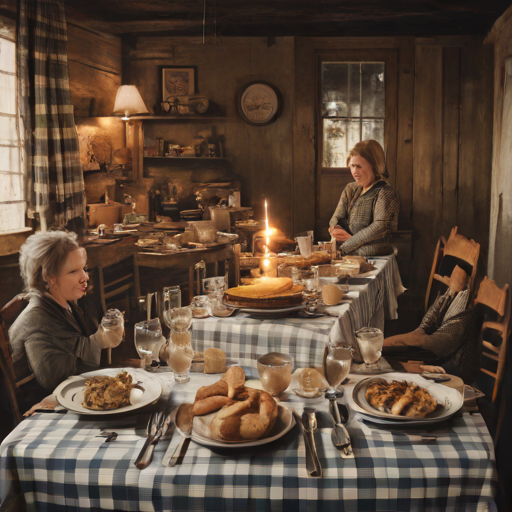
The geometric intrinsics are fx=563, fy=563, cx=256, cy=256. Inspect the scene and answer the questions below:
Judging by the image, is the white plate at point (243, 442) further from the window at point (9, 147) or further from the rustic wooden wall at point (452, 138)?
the rustic wooden wall at point (452, 138)

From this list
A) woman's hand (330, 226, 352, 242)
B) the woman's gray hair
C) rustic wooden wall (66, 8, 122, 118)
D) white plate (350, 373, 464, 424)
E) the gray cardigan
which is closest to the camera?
white plate (350, 373, 464, 424)

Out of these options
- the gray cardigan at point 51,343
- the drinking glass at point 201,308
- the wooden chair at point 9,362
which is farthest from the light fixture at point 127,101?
the drinking glass at point 201,308

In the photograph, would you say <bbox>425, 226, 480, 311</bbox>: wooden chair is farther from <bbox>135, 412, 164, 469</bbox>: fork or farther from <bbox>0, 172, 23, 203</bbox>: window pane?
<bbox>0, 172, 23, 203</bbox>: window pane

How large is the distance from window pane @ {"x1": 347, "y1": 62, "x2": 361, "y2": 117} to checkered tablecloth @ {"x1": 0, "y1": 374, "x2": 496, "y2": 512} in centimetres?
471

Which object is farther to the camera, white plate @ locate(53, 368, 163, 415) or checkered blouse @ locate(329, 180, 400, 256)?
checkered blouse @ locate(329, 180, 400, 256)

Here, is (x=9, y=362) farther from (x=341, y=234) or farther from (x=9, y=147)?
(x=341, y=234)

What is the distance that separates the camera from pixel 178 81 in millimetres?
5641

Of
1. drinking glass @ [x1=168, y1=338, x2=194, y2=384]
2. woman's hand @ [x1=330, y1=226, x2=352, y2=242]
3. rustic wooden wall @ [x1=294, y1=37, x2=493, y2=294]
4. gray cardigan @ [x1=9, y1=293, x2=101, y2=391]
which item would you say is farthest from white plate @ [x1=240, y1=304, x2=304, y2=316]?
rustic wooden wall @ [x1=294, y1=37, x2=493, y2=294]

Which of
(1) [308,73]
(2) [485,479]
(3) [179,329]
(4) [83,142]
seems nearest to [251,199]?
(1) [308,73]

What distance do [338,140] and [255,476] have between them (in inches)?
191

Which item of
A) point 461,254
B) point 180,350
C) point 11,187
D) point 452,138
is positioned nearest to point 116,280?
point 11,187

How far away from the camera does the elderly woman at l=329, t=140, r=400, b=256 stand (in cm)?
381

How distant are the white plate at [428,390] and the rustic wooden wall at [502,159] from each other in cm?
278

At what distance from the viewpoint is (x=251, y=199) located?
229 inches
